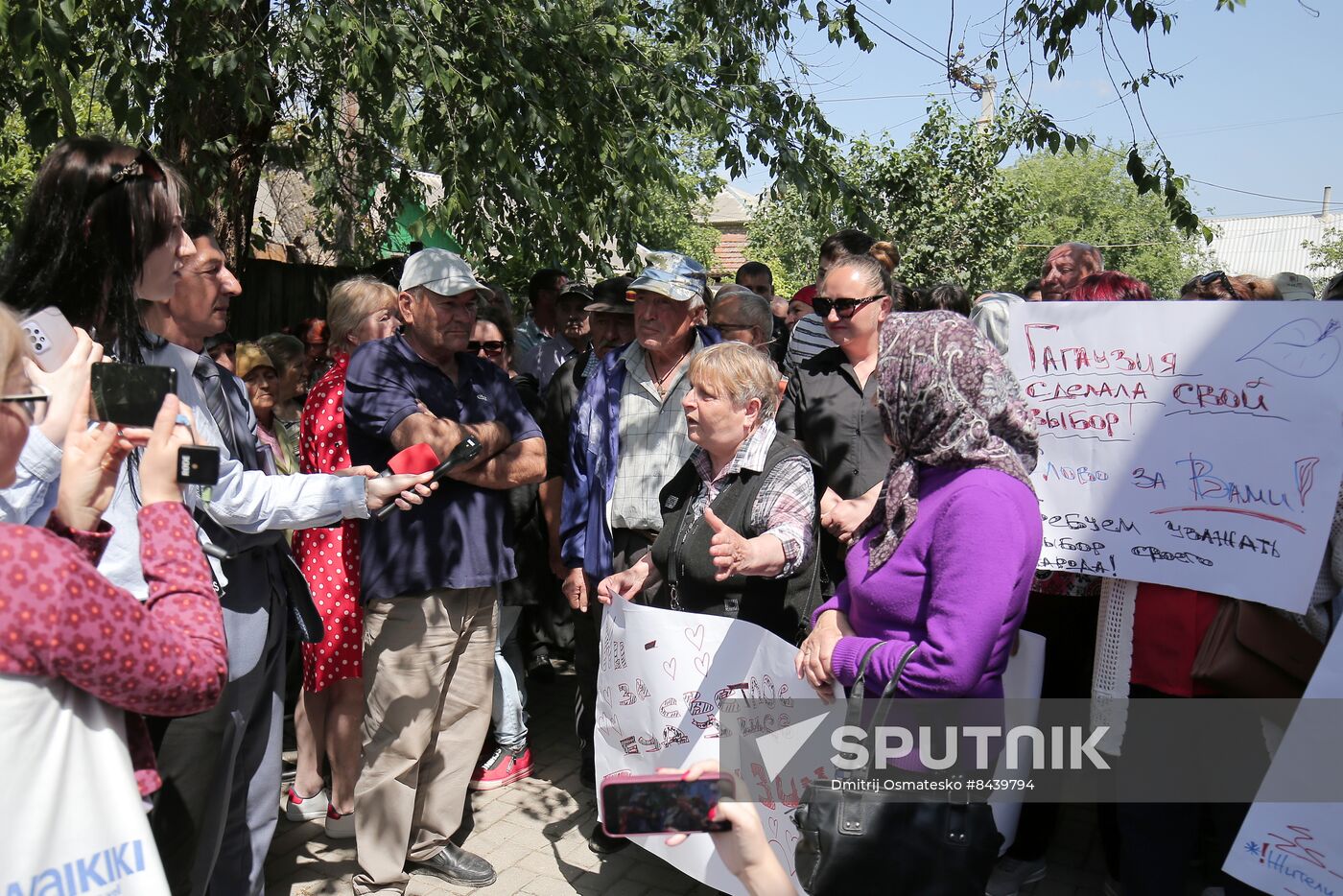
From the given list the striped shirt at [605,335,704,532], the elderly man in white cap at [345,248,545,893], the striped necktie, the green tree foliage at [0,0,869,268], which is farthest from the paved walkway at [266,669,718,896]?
the green tree foliage at [0,0,869,268]

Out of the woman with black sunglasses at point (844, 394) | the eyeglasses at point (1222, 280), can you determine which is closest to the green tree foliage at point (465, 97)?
the woman with black sunglasses at point (844, 394)

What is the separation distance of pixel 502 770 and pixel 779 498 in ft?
7.89

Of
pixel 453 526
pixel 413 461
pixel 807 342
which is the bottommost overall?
pixel 453 526

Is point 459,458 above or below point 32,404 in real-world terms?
below

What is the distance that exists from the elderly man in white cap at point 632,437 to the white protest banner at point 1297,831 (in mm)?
2127

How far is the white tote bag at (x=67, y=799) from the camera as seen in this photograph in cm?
164

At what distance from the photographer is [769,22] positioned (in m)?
6.22

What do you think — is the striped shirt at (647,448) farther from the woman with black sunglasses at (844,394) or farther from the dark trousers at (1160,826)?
the dark trousers at (1160,826)

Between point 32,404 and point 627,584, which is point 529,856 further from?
point 32,404

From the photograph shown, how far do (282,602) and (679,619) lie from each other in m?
1.19

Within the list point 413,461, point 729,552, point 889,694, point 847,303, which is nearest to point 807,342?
point 847,303

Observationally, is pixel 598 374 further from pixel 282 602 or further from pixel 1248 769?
pixel 1248 769

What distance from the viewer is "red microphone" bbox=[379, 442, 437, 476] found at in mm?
3139

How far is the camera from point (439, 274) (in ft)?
12.3
